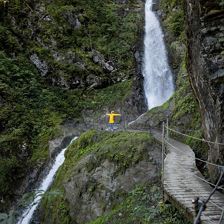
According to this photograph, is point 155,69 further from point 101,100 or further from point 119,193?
point 119,193

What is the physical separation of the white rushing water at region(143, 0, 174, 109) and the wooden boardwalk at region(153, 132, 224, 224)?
13421 mm

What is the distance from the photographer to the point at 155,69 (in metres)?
24.3

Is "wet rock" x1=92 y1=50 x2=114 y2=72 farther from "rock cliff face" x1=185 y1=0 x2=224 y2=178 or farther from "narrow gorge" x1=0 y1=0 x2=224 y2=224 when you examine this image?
"rock cliff face" x1=185 y1=0 x2=224 y2=178

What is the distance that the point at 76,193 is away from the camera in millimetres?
11031

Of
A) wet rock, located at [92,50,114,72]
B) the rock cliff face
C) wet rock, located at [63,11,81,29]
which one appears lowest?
the rock cliff face

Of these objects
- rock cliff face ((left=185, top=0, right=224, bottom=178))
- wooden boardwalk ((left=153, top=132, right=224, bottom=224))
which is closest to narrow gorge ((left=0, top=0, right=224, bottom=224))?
rock cliff face ((left=185, top=0, right=224, bottom=178))

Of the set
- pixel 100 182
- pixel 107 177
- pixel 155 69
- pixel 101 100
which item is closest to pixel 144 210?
pixel 107 177

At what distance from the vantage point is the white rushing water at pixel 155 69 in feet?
75.4

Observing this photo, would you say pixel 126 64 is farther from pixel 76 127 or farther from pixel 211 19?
pixel 211 19

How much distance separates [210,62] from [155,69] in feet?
57.8

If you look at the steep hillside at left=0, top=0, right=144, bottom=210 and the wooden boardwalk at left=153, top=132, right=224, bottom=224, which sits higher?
the steep hillside at left=0, top=0, right=144, bottom=210

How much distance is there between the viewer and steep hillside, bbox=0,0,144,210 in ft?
64.3

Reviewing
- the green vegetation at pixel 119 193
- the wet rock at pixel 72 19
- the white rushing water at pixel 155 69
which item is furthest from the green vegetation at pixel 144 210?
the wet rock at pixel 72 19

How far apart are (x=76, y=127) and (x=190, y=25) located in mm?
13276
